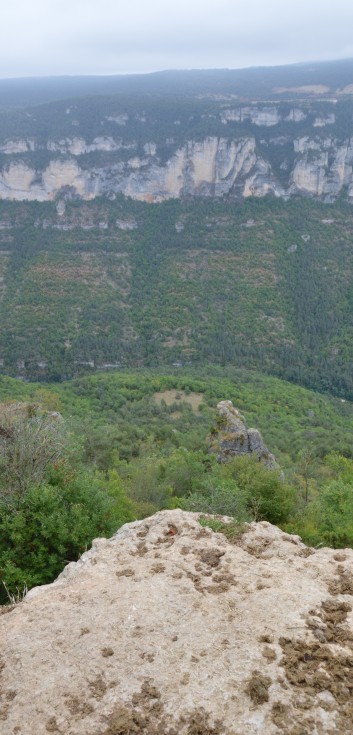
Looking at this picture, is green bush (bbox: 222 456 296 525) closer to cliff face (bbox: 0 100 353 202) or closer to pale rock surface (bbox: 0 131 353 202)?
cliff face (bbox: 0 100 353 202)

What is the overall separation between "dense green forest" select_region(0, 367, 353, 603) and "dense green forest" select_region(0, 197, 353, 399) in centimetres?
2090

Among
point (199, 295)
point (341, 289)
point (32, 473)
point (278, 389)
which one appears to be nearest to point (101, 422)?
point (278, 389)


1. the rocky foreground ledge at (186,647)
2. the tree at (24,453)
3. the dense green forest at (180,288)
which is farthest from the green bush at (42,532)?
the dense green forest at (180,288)

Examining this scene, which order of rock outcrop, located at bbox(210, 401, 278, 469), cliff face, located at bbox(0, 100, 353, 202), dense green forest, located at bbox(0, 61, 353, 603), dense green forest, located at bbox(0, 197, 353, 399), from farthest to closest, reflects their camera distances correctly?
cliff face, located at bbox(0, 100, 353, 202)
dense green forest, located at bbox(0, 197, 353, 399)
rock outcrop, located at bbox(210, 401, 278, 469)
dense green forest, located at bbox(0, 61, 353, 603)

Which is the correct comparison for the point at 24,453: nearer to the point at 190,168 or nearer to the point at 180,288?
the point at 180,288

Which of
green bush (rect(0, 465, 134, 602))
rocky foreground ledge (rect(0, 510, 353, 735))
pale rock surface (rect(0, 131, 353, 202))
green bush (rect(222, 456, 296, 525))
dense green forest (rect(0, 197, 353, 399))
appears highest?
pale rock surface (rect(0, 131, 353, 202))

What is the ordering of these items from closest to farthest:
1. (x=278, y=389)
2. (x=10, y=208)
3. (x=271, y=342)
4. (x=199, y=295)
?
(x=278, y=389) → (x=271, y=342) → (x=199, y=295) → (x=10, y=208)

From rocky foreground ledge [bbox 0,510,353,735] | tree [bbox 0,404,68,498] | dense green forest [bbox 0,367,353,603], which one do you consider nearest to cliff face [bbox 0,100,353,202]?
dense green forest [bbox 0,367,353,603]

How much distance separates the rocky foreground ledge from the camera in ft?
19.7

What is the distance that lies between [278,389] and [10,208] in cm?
8706

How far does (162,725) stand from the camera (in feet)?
19.4

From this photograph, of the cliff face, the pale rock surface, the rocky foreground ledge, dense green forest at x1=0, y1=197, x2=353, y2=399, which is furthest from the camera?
the cliff face

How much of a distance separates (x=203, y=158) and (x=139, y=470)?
391 feet

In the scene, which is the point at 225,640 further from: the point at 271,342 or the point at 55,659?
the point at 271,342
